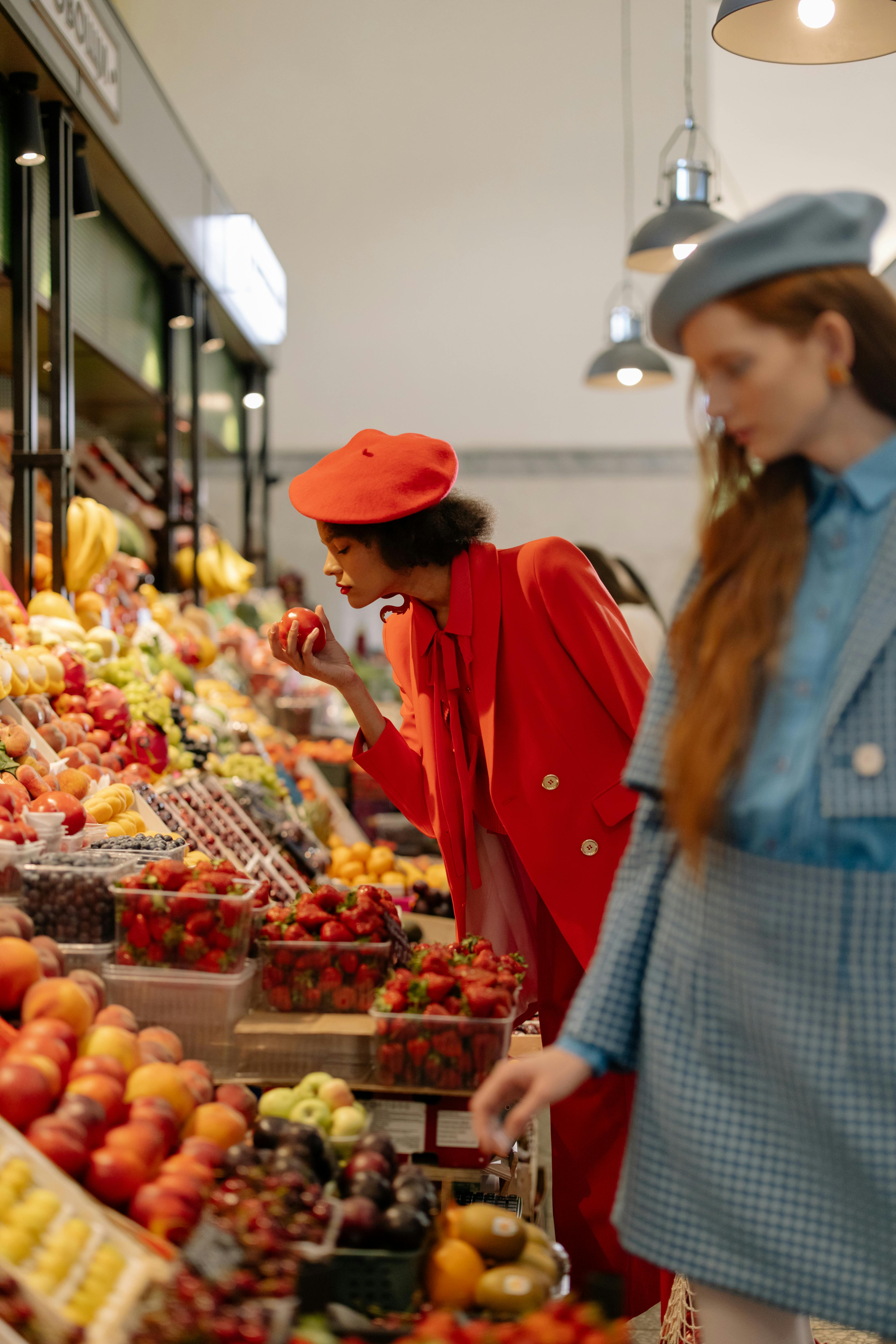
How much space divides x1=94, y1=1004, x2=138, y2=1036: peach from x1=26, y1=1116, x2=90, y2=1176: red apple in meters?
→ 0.22

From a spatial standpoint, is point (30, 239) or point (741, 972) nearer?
point (741, 972)

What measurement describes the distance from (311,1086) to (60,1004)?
371 mm

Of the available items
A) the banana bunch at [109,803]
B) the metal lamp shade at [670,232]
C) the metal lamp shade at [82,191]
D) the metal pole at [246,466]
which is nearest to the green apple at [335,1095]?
the banana bunch at [109,803]

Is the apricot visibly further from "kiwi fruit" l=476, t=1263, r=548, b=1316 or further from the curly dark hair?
the curly dark hair

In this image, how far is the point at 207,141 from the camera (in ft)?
34.8

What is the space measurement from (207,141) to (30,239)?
7.84 m

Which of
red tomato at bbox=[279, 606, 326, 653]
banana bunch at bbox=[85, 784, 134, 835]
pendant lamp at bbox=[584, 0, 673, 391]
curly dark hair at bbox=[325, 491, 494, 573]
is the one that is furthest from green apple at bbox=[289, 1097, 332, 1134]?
pendant lamp at bbox=[584, 0, 673, 391]

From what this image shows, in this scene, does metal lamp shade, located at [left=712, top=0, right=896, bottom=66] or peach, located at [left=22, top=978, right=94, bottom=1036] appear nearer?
peach, located at [left=22, top=978, right=94, bottom=1036]

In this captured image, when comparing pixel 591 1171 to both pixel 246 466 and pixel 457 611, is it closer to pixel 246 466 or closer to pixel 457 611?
pixel 457 611

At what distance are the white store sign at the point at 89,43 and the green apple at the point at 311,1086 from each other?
3349mm

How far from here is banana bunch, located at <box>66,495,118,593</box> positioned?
13.7ft

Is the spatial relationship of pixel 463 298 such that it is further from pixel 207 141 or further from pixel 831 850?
pixel 831 850

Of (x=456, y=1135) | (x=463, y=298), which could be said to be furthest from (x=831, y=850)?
(x=463, y=298)

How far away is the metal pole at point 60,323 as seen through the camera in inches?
153
